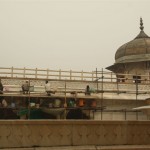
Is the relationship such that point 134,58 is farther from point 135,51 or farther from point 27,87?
point 27,87

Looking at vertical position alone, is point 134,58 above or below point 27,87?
above

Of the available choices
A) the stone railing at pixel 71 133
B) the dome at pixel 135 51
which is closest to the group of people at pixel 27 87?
the stone railing at pixel 71 133

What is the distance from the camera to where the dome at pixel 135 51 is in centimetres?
2383

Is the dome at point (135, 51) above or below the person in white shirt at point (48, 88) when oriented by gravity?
above

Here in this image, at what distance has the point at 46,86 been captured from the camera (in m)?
15.7

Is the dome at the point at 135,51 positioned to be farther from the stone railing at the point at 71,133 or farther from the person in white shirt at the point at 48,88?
the stone railing at the point at 71,133

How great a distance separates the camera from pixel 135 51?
24250 millimetres

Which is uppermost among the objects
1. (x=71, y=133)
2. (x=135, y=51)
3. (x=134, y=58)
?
(x=135, y=51)

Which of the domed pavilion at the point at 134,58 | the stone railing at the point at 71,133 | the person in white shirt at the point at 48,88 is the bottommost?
the stone railing at the point at 71,133

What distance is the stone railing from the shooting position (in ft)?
21.5

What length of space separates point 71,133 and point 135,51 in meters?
18.2

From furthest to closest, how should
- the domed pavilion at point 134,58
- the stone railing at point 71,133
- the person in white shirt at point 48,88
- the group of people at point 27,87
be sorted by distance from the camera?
1. the domed pavilion at point 134,58
2. the person in white shirt at point 48,88
3. the group of people at point 27,87
4. the stone railing at point 71,133

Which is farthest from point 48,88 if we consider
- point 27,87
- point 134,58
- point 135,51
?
point 135,51

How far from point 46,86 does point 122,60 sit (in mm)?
10402
